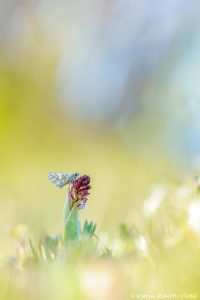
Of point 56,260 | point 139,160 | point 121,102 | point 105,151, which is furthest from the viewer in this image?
point 121,102

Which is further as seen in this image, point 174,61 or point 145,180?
point 174,61

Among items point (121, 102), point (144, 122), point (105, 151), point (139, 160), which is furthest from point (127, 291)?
point (121, 102)

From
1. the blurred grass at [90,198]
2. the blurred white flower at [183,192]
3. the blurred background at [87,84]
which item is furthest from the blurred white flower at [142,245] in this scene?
the blurred background at [87,84]

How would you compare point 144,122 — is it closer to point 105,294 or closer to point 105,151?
point 105,151

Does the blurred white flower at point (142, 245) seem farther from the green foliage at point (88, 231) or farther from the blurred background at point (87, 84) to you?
the blurred background at point (87, 84)

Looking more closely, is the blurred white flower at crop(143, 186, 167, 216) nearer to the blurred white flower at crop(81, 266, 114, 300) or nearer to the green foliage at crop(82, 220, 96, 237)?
the green foliage at crop(82, 220, 96, 237)

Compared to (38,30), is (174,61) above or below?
below
